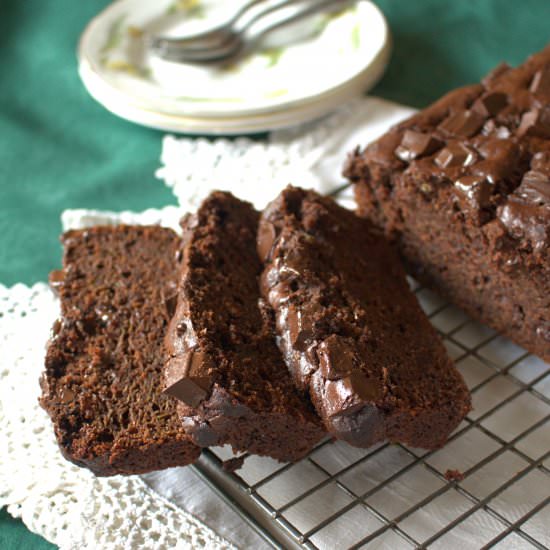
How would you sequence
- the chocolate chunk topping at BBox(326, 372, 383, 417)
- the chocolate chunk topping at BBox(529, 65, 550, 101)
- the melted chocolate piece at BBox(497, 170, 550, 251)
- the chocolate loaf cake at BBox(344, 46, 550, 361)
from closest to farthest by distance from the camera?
the chocolate chunk topping at BBox(326, 372, 383, 417) → the melted chocolate piece at BBox(497, 170, 550, 251) → the chocolate loaf cake at BBox(344, 46, 550, 361) → the chocolate chunk topping at BBox(529, 65, 550, 101)

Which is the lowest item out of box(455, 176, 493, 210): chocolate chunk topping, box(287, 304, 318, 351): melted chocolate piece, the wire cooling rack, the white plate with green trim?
the wire cooling rack

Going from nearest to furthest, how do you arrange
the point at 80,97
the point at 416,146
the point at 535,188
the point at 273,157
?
the point at 535,188
the point at 416,146
the point at 273,157
the point at 80,97

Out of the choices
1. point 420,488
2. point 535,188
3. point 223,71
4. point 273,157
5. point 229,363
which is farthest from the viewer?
point 223,71

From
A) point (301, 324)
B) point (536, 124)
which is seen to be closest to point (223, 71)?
point (536, 124)

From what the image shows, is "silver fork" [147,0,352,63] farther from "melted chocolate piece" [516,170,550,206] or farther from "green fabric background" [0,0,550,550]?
"melted chocolate piece" [516,170,550,206]

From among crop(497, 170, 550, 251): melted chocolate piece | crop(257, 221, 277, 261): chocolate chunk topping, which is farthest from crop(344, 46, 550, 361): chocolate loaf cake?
crop(257, 221, 277, 261): chocolate chunk topping

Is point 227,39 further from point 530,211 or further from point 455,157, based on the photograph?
point 530,211

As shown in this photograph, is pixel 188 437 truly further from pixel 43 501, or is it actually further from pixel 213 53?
pixel 213 53
